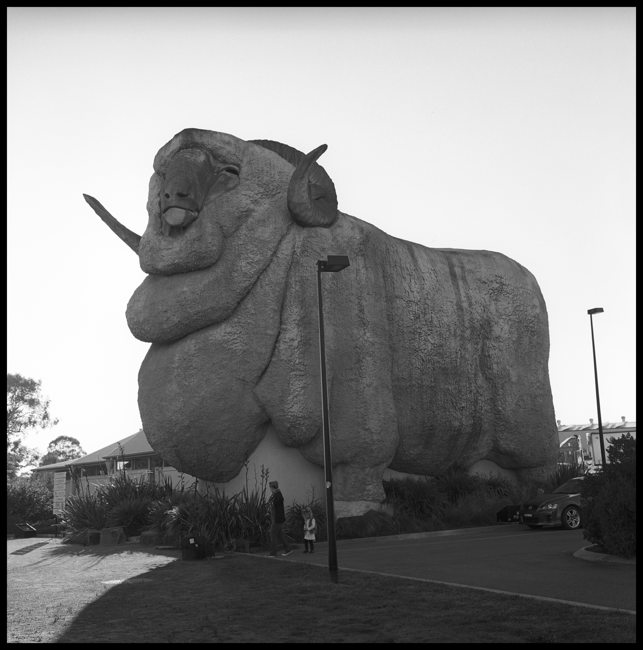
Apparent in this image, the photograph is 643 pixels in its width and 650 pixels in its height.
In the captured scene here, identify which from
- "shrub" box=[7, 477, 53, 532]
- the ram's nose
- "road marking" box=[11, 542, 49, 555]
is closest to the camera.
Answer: the ram's nose

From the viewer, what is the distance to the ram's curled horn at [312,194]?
19.0 metres

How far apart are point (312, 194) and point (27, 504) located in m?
20.8

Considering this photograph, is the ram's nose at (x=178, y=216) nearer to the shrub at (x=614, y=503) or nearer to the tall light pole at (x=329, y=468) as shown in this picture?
the tall light pole at (x=329, y=468)

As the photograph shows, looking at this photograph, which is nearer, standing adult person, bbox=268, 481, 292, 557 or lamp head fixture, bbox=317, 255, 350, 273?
lamp head fixture, bbox=317, 255, 350, 273

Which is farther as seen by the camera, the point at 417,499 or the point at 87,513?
the point at 87,513

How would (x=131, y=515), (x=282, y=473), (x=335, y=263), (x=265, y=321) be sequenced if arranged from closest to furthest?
(x=335, y=263)
(x=265, y=321)
(x=282, y=473)
(x=131, y=515)

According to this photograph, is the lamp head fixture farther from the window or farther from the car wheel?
the window

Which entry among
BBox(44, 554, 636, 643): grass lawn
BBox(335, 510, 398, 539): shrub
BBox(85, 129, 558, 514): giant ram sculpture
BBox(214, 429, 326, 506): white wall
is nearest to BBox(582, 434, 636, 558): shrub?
BBox(44, 554, 636, 643): grass lawn

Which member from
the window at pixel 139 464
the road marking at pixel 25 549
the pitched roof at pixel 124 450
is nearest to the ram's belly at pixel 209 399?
the road marking at pixel 25 549

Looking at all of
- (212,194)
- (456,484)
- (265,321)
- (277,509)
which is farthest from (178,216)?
(456,484)

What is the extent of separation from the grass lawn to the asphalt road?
70 centimetres

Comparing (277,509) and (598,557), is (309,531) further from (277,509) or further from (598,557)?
(598,557)

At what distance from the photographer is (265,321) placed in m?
18.6

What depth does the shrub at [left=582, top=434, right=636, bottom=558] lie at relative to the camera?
37.2 feet
